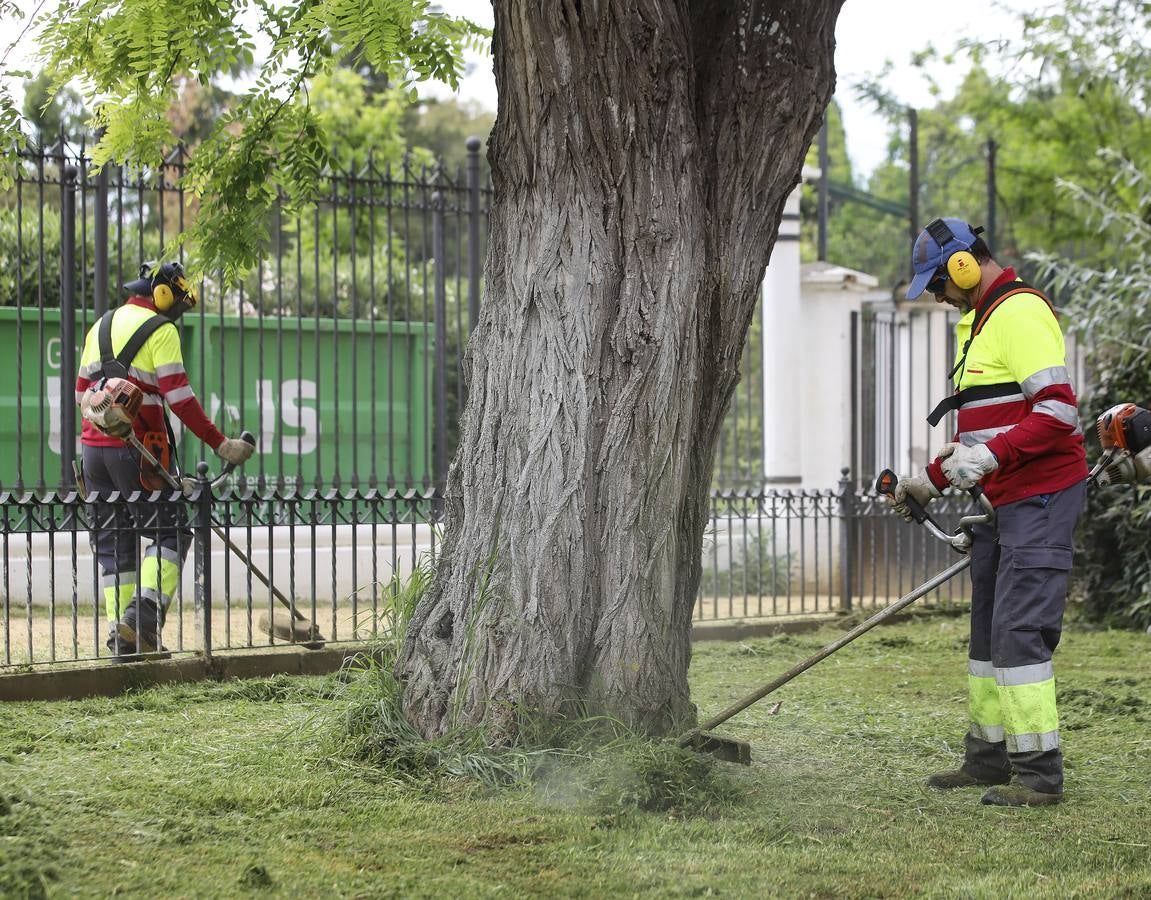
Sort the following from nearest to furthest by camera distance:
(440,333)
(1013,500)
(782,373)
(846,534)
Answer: (1013,500), (846,534), (440,333), (782,373)

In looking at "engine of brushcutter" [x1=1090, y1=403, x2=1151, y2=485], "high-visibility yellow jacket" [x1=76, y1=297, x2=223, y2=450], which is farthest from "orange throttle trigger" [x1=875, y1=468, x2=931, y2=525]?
"high-visibility yellow jacket" [x1=76, y1=297, x2=223, y2=450]

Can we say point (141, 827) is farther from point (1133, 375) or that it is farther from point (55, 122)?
point (55, 122)

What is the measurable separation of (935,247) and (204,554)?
3911mm

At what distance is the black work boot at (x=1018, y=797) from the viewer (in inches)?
183

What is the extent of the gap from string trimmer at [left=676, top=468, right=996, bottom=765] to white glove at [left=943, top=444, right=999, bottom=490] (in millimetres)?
169

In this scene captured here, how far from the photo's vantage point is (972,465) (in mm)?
4688

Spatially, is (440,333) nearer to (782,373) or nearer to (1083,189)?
(782,373)

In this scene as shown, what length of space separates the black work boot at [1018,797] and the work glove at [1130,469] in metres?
1.18

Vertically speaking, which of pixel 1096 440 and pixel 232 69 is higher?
pixel 232 69

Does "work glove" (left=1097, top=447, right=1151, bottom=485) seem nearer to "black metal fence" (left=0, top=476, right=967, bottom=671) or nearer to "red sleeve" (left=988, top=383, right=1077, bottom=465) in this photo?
"red sleeve" (left=988, top=383, right=1077, bottom=465)

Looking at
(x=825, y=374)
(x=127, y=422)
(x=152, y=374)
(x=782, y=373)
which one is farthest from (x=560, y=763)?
(x=825, y=374)

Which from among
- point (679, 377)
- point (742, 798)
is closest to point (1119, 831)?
point (742, 798)

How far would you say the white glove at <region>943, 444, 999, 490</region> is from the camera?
4.68m

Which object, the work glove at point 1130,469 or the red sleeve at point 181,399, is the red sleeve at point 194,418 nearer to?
the red sleeve at point 181,399
